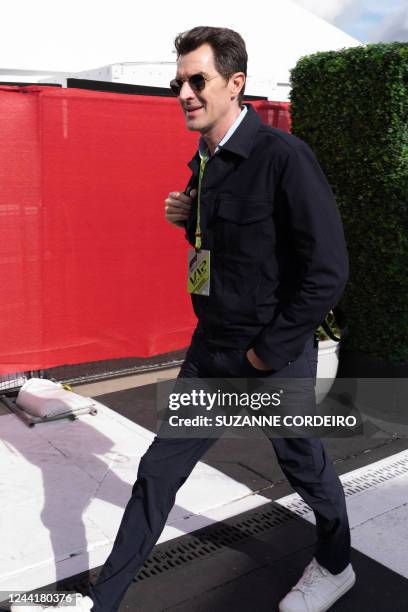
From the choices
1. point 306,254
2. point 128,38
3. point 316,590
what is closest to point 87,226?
point 306,254

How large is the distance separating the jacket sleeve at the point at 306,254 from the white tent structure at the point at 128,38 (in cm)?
649

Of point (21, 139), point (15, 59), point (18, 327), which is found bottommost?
point (18, 327)

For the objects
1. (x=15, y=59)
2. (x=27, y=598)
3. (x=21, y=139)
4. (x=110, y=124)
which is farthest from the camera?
(x=15, y=59)

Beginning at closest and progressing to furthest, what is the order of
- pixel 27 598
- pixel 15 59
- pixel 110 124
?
pixel 27 598
pixel 110 124
pixel 15 59

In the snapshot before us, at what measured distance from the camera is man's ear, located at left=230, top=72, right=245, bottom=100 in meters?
2.12

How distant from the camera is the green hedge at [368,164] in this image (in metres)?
4.17

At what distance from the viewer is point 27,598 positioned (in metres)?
2.54

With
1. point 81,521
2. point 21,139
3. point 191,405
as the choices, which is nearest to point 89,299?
point 21,139

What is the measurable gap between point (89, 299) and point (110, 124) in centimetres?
125

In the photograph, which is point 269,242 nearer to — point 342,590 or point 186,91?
point 186,91

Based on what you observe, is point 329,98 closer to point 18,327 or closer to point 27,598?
point 18,327

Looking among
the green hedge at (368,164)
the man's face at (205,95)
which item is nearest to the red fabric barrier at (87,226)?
the green hedge at (368,164)

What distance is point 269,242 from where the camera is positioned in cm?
208

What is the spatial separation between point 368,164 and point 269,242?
2539 millimetres
